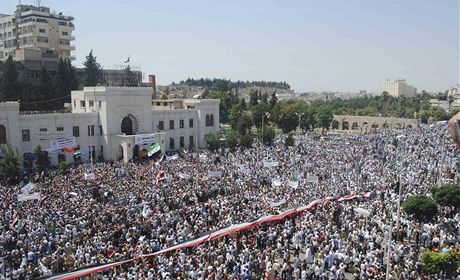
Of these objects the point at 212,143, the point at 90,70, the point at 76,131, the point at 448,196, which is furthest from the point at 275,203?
the point at 90,70

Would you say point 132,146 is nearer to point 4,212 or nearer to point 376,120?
point 4,212

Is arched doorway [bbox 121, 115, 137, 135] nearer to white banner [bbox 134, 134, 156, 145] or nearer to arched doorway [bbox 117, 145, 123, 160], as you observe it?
arched doorway [bbox 117, 145, 123, 160]

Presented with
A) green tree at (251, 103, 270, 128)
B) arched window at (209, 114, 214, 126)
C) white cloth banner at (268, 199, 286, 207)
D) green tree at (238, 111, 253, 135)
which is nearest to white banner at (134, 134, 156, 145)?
arched window at (209, 114, 214, 126)

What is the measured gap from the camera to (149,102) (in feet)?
155

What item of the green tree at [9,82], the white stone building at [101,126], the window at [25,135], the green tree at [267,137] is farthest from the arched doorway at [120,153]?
the green tree at [9,82]

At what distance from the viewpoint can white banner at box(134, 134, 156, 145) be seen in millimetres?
42906

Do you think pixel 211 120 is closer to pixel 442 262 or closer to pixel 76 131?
pixel 76 131

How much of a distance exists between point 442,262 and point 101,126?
115 feet

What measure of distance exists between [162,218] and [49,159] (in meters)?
20.7

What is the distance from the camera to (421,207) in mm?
22266

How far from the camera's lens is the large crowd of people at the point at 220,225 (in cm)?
1628

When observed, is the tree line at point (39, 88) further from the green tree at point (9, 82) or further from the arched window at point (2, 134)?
the arched window at point (2, 134)

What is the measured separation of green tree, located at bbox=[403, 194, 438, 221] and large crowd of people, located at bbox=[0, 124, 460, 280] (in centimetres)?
46

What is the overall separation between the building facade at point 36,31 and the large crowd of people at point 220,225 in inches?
1601
